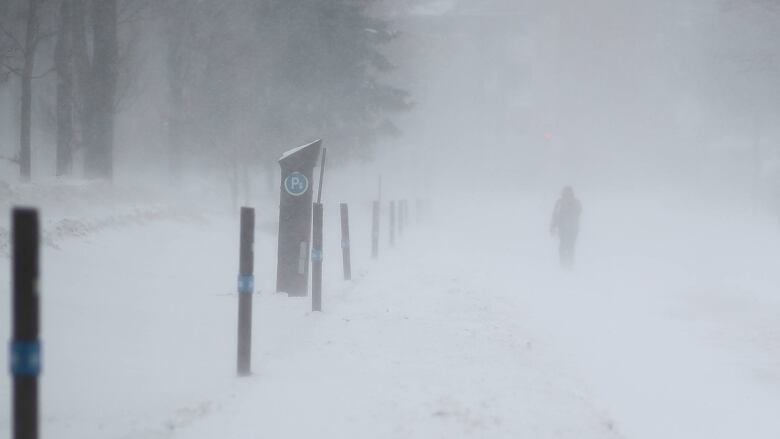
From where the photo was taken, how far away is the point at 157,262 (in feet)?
38.4

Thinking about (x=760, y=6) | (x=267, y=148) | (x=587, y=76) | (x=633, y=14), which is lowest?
(x=267, y=148)

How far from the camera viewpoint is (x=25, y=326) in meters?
2.51

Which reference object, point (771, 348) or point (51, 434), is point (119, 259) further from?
point (771, 348)

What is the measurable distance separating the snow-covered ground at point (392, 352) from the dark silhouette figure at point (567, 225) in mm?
2569

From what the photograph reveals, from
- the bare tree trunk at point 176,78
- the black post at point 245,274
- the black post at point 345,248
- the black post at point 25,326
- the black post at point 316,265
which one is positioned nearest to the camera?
the black post at point 25,326

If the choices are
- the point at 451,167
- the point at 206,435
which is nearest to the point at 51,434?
the point at 206,435

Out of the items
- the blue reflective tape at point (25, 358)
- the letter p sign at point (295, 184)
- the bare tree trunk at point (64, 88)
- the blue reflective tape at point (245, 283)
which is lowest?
the blue reflective tape at point (245, 283)

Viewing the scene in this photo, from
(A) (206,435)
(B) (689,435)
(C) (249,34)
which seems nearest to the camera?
(A) (206,435)

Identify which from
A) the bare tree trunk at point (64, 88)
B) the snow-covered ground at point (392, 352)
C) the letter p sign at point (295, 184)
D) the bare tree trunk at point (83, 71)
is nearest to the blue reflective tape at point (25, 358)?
the snow-covered ground at point (392, 352)

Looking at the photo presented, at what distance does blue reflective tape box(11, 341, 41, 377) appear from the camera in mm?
2523

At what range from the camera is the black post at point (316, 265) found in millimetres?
8484

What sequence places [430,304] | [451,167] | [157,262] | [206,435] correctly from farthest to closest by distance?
[451,167], [157,262], [430,304], [206,435]

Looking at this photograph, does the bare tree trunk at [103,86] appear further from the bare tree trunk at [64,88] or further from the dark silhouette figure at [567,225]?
the dark silhouette figure at [567,225]

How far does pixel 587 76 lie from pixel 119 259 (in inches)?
3325
